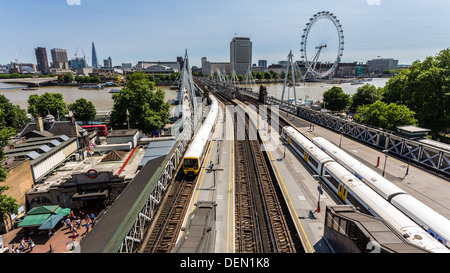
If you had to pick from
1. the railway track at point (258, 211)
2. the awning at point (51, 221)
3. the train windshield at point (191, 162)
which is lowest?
the awning at point (51, 221)

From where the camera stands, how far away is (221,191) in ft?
71.3

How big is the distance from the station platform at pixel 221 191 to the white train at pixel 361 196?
8.77m

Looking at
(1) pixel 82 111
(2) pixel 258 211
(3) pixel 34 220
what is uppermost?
(1) pixel 82 111

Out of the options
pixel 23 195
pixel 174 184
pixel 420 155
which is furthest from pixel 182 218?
pixel 420 155

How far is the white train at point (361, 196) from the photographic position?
11483mm

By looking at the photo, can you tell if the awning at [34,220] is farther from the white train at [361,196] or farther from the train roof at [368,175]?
the train roof at [368,175]

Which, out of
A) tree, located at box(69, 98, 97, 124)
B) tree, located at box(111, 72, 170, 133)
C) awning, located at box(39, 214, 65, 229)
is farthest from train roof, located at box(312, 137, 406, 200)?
tree, located at box(69, 98, 97, 124)

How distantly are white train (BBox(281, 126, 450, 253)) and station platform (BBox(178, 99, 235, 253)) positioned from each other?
8767 millimetres

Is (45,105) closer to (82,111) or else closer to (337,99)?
(82,111)

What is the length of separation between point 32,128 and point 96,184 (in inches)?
1027

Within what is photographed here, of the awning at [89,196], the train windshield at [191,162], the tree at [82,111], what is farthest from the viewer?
the tree at [82,111]

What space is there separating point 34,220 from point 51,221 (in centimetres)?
168

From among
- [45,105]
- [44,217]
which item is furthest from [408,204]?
[45,105]

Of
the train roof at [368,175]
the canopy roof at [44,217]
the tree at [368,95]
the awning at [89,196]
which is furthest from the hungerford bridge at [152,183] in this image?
the tree at [368,95]
